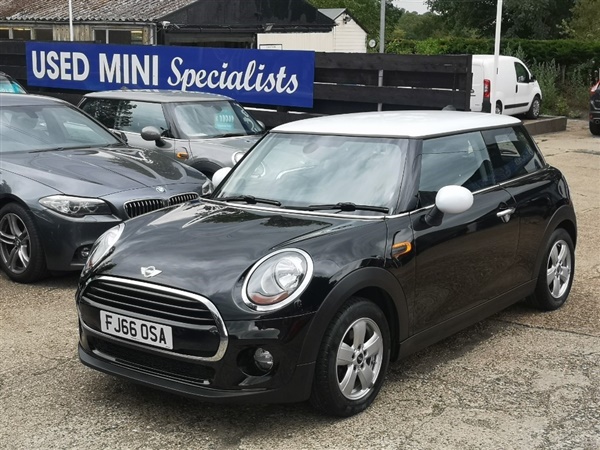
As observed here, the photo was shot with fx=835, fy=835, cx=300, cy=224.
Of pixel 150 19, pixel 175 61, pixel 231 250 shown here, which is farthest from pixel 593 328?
pixel 150 19

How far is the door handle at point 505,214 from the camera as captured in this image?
17.5ft

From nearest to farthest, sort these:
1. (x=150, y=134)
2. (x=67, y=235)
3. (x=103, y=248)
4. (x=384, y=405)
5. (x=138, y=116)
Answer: (x=384, y=405) < (x=103, y=248) < (x=67, y=235) < (x=150, y=134) < (x=138, y=116)

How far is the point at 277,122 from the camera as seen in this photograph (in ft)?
46.5

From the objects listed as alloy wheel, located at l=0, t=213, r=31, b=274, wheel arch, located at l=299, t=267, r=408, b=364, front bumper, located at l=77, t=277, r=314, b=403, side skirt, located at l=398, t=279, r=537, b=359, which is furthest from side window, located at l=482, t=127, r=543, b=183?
alloy wheel, located at l=0, t=213, r=31, b=274

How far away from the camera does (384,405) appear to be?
4457 mm

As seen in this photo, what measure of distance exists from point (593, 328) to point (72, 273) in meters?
4.29

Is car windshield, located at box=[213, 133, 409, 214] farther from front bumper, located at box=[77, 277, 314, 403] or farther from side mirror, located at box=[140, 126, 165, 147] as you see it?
side mirror, located at box=[140, 126, 165, 147]

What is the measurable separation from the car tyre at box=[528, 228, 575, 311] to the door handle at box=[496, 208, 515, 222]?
657 mm

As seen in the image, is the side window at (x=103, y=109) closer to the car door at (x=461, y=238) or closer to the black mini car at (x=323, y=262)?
the black mini car at (x=323, y=262)

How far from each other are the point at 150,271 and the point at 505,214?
2431 mm

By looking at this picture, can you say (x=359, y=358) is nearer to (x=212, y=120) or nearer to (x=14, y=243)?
(x=14, y=243)

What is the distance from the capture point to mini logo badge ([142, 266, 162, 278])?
4121mm

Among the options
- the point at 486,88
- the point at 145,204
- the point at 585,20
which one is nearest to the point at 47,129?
the point at 145,204

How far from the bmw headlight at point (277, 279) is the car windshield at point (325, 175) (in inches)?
27.6
